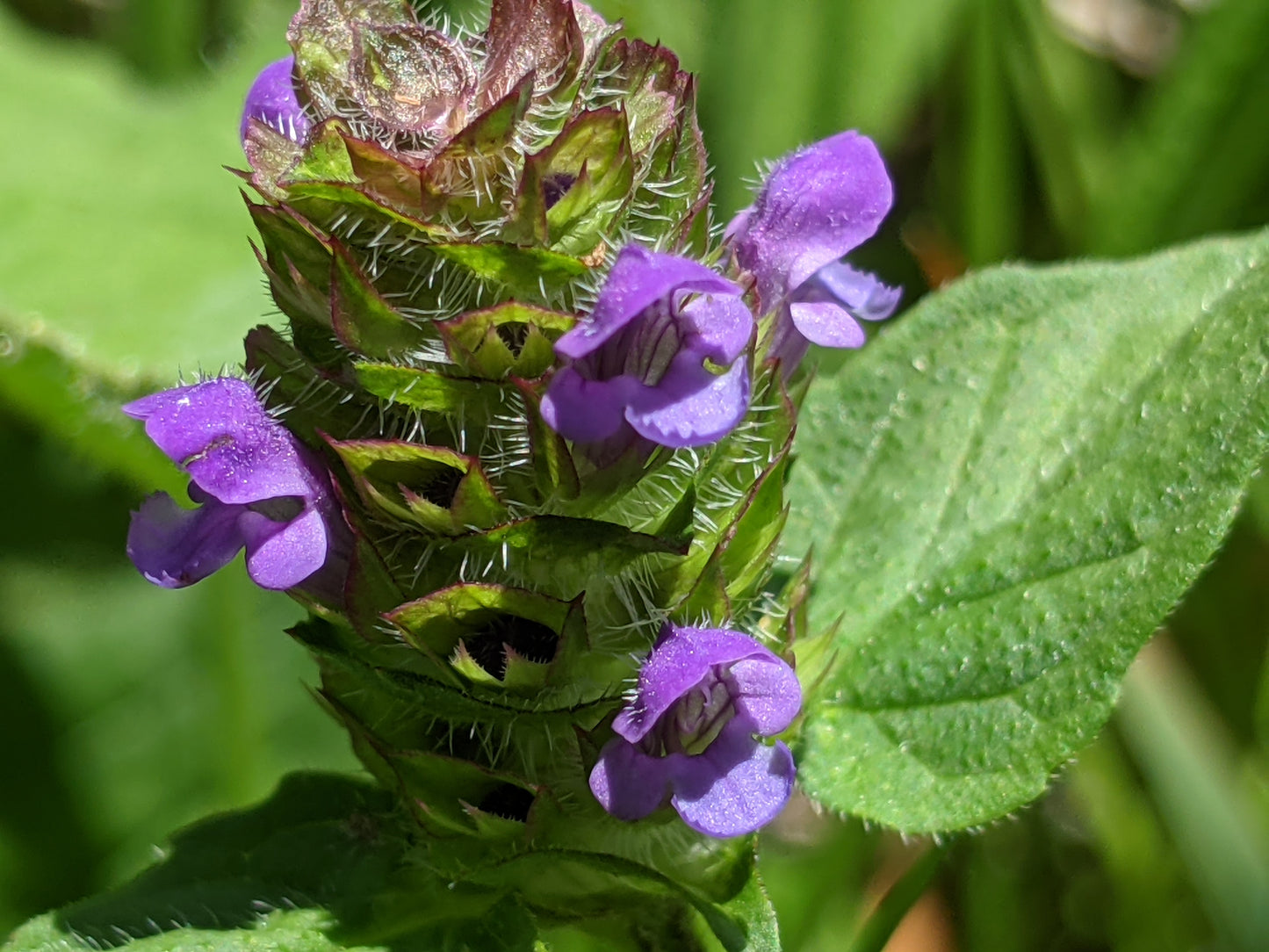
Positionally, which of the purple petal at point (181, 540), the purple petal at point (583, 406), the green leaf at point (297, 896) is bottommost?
the green leaf at point (297, 896)

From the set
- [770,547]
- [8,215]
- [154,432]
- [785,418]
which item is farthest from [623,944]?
[8,215]

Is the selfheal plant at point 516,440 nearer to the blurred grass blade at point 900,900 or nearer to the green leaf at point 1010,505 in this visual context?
the green leaf at point 1010,505

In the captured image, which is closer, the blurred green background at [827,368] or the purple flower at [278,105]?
the purple flower at [278,105]

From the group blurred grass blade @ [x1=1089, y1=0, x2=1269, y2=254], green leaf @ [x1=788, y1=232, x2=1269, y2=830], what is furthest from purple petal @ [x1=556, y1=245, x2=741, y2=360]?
blurred grass blade @ [x1=1089, y1=0, x2=1269, y2=254]

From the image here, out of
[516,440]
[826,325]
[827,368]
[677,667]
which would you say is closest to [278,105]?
[516,440]

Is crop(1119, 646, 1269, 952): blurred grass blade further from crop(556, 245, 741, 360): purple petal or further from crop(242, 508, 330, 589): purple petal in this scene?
crop(242, 508, 330, 589): purple petal

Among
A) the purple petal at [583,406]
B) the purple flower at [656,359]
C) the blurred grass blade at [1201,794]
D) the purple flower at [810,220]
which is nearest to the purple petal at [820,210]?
the purple flower at [810,220]

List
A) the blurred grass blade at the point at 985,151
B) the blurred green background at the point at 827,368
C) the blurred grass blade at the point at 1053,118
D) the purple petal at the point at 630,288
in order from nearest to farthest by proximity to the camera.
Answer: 1. the purple petal at the point at 630,288
2. the blurred green background at the point at 827,368
3. the blurred grass blade at the point at 985,151
4. the blurred grass blade at the point at 1053,118
